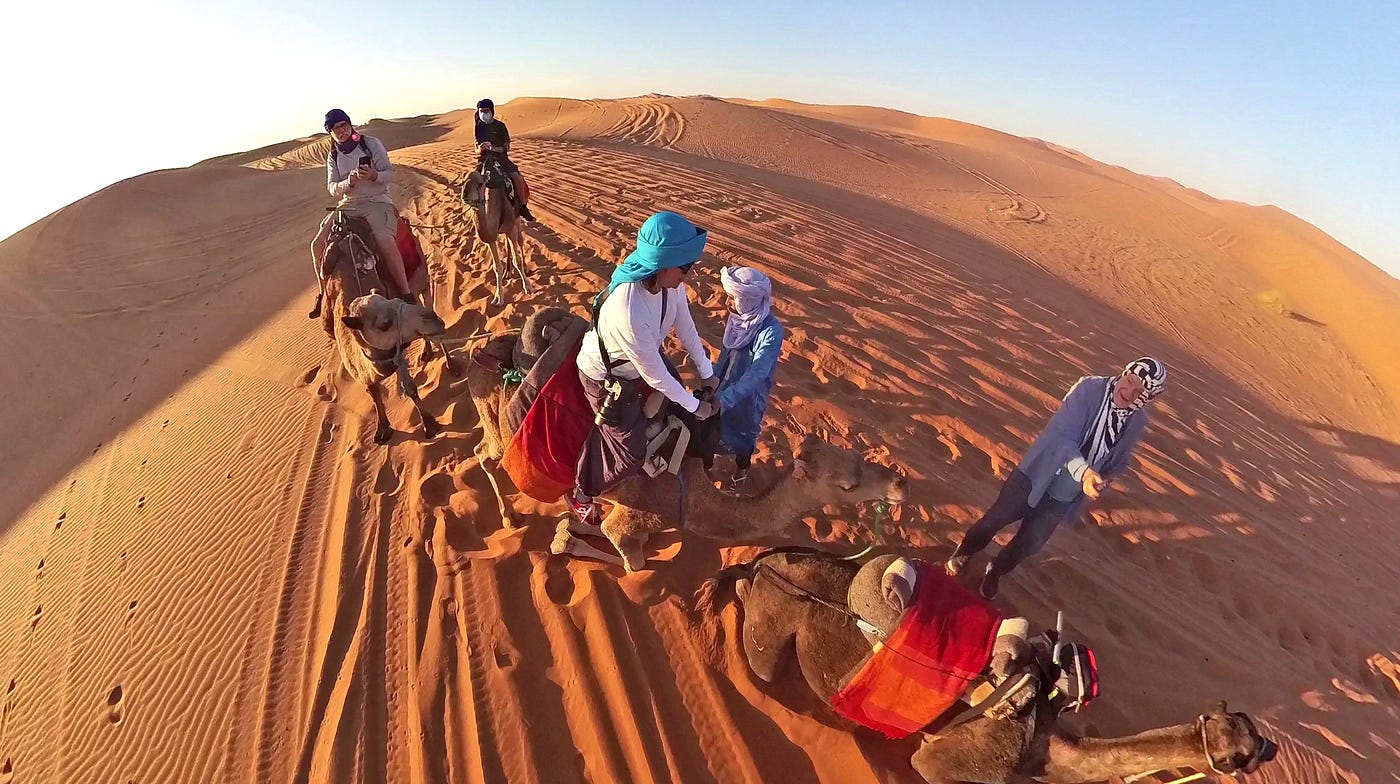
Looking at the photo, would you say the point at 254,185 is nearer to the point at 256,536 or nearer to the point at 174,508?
the point at 174,508

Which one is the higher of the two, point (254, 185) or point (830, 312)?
point (254, 185)

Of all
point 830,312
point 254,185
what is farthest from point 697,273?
point 254,185

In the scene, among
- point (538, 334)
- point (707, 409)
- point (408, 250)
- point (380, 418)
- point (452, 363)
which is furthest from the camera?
point (408, 250)

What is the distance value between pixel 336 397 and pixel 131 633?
7.75 feet

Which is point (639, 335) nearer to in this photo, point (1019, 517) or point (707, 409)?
point (707, 409)

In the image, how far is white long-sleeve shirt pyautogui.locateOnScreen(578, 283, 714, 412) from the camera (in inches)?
106

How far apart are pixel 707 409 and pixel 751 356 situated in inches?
35.6

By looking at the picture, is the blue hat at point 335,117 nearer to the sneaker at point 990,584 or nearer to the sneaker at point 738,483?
the sneaker at point 738,483

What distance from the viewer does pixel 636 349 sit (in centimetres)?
278

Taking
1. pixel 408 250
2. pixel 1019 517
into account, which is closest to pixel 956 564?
pixel 1019 517

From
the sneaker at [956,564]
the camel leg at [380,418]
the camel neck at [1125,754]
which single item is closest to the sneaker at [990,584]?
the sneaker at [956,564]

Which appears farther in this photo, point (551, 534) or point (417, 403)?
point (417, 403)

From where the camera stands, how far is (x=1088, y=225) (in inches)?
692

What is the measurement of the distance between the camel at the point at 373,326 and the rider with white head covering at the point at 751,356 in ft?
6.31
